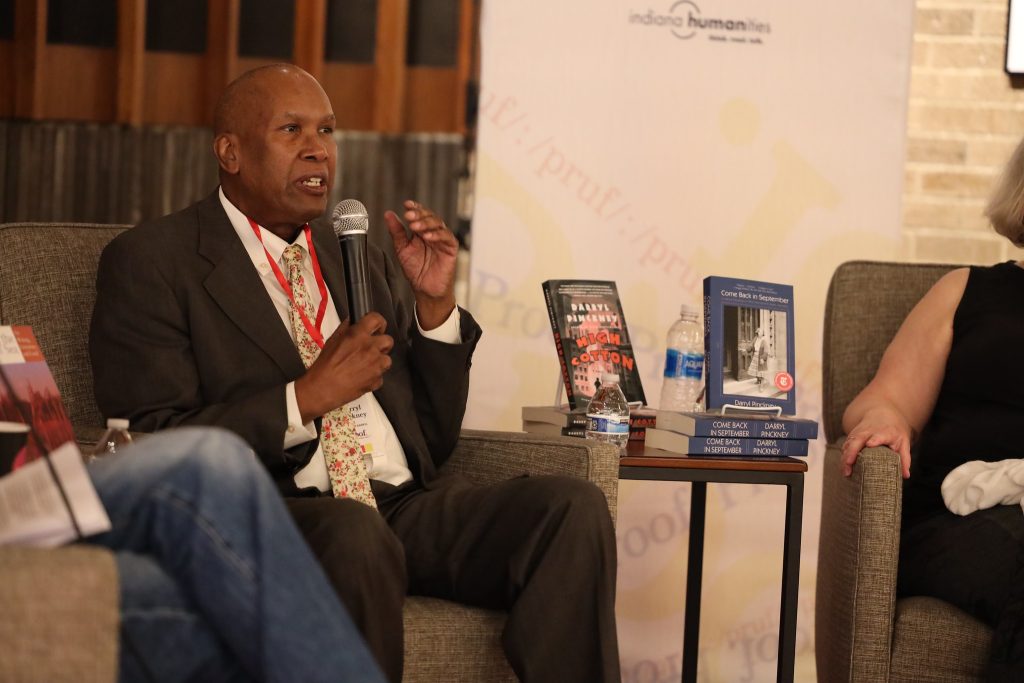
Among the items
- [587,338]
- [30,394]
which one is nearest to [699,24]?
[587,338]

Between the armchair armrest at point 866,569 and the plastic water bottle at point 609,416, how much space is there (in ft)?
1.37

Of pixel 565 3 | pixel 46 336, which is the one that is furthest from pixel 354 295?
pixel 565 3

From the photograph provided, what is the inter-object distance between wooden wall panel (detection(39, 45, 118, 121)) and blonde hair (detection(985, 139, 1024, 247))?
9.42ft

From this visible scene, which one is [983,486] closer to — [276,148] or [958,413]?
[958,413]

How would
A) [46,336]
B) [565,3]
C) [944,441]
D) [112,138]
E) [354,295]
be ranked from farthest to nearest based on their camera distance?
1. [112,138]
2. [565,3]
3. [944,441]
4. [46,336]
5. [354,295]

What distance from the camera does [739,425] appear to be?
7.91ft

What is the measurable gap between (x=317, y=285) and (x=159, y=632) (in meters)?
1.04

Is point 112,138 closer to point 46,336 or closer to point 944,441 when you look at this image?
point 46,336

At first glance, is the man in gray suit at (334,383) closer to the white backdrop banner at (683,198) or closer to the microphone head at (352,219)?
the microphone head at (352,219)

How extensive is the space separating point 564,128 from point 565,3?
1.04 ft

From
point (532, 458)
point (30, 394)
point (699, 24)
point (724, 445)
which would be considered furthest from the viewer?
point (699, 24)

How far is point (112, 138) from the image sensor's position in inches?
166

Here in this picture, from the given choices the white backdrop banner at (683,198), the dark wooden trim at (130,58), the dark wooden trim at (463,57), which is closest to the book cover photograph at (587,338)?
the white backdrop banner at (683,198)

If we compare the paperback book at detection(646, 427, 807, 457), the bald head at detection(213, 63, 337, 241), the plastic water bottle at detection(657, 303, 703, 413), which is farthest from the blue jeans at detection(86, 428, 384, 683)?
the plastic water bottle at detection(657, 303, 703, 413)
